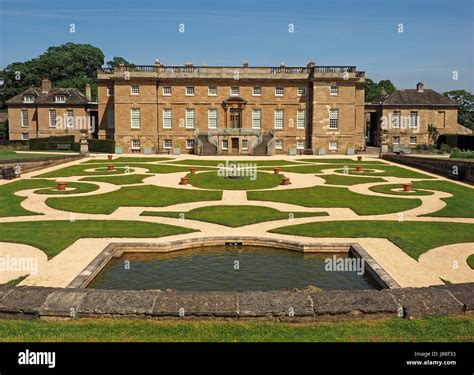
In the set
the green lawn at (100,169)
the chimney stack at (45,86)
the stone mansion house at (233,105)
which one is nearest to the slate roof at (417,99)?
the stone mansion house at (233,105)

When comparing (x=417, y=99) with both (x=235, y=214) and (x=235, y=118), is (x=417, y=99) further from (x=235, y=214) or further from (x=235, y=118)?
(x=235, y=214)

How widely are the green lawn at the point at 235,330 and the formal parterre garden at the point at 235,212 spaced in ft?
0.11

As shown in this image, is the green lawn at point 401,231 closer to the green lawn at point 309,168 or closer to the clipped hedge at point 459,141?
the green lawn at point 309,168

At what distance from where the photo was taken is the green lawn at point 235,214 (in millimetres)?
17641

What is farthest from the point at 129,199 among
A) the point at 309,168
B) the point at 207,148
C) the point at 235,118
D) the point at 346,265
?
the point at 235,118

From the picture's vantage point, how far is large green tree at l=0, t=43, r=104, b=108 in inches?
3440

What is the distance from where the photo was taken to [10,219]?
17.9 m

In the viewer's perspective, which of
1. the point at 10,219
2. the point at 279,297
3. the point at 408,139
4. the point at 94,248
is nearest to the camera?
the point at 279,297

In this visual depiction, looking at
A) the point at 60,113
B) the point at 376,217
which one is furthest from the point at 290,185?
the point at 60,113

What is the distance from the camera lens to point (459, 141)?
59.1 meters

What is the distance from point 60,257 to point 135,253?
217 cm

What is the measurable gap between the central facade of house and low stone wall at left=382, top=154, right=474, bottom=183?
16.1 metres
